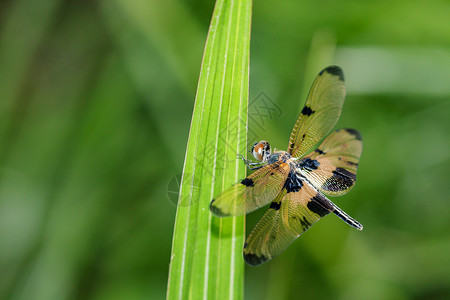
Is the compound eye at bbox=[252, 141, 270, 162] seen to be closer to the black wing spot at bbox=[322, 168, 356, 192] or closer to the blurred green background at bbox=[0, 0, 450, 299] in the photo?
the black wing spot at bbox=[322, 168, 356, 192]

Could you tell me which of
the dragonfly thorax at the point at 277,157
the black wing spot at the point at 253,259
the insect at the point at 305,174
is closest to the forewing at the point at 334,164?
the insect at the point at 305,174

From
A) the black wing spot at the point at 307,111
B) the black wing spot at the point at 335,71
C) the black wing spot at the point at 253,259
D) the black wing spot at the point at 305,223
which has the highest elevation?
the black wing spot at the point at 335,71

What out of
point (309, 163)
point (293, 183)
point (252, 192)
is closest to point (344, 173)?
point (309, 163)

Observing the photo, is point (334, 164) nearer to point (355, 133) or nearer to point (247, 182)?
point (355, 133)

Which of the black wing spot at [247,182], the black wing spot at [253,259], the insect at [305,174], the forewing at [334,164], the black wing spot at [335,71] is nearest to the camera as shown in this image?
the black wing spot at [253,259]

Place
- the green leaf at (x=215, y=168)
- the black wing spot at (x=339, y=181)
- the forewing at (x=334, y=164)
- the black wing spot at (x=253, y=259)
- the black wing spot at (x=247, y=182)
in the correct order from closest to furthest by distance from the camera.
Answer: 1. the green leaf at (x=215, y=168)
2. the black wing spot at (x=253, y=259)
3. the black wing spot at (x=247, y=182)
4. the forewing at (x=334, y=164)
5. the black wing spot at (x=339, y=181)

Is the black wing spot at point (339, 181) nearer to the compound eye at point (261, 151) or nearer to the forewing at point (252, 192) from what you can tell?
the forewing at point (252, 192)

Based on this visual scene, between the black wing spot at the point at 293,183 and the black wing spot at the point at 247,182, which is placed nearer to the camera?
the black wing spot at the point at 247,182

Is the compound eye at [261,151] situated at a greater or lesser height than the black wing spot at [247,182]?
greater

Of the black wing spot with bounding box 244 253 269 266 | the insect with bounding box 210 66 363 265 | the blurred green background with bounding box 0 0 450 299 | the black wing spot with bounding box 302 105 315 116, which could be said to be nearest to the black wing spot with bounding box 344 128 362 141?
the insect with bounding box 210 66 363 265
